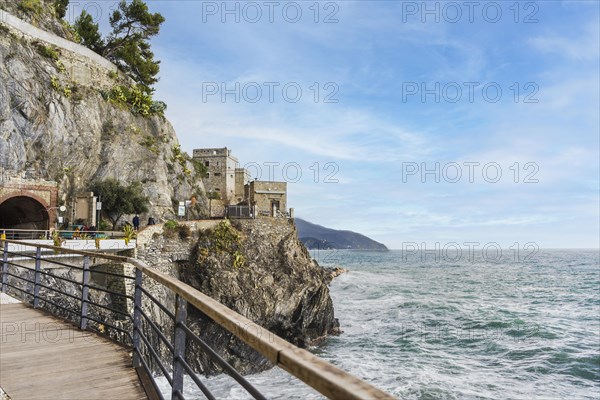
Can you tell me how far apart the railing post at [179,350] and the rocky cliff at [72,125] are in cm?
2931

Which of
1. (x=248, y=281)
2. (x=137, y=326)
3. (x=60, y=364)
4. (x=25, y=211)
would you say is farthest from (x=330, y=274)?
(x=137, y=326)

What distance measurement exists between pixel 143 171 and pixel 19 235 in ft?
37.5

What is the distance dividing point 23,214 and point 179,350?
3275cm

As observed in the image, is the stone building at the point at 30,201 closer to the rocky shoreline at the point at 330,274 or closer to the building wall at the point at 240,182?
the building wall at the point at 240,182

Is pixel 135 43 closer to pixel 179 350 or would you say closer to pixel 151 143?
pixel 151 143

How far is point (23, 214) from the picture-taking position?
29.7 metres

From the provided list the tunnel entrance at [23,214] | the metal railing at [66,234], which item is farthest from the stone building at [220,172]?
the metal railing at [66,234]

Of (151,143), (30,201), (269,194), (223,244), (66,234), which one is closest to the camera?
(223,244)

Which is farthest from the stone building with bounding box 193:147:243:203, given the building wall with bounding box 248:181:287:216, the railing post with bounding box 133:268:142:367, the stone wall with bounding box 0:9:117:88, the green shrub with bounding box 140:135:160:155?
the railing post with bounding box 133:268:142:367

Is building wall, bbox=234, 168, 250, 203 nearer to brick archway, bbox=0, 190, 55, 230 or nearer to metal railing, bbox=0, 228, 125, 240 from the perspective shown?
brick archway, bbox=0, 190, 55, 230

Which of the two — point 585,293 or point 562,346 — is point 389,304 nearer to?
point 562,346

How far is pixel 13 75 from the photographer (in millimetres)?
29953

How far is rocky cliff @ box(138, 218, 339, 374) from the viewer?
21.0 meters

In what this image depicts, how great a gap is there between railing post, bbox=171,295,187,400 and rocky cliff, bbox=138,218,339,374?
58.9 ft
